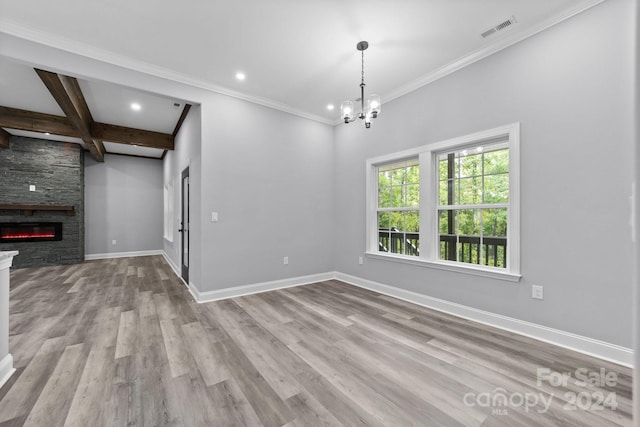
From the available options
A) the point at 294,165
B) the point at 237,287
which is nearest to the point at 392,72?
the point at 294,165

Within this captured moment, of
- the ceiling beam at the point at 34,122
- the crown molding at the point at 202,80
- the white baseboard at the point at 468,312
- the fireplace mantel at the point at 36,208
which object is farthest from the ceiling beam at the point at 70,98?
the white baseboard at the point at 468,312

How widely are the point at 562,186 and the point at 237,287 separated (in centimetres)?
393

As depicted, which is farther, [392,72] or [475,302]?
[392,72]

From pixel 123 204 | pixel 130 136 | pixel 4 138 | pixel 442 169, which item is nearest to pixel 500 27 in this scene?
pixel 442 169

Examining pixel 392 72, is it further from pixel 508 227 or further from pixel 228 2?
pixel 508 227

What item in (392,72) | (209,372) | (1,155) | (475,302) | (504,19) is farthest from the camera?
(1,155)

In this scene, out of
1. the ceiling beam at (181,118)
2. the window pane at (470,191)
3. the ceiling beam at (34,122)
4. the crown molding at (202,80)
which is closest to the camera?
the crown molding at (202,80)

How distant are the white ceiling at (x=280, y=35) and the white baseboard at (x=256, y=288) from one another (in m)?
2.87

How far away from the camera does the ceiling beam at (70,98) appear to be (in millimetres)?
3074

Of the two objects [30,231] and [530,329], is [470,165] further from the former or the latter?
[30,231]

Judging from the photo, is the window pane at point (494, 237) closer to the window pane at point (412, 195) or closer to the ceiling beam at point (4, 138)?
the window pane at point (412, 195)

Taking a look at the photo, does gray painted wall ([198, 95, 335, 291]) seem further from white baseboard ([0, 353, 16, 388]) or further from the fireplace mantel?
the fireplace mantel

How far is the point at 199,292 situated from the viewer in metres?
3.56

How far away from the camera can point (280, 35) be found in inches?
106
